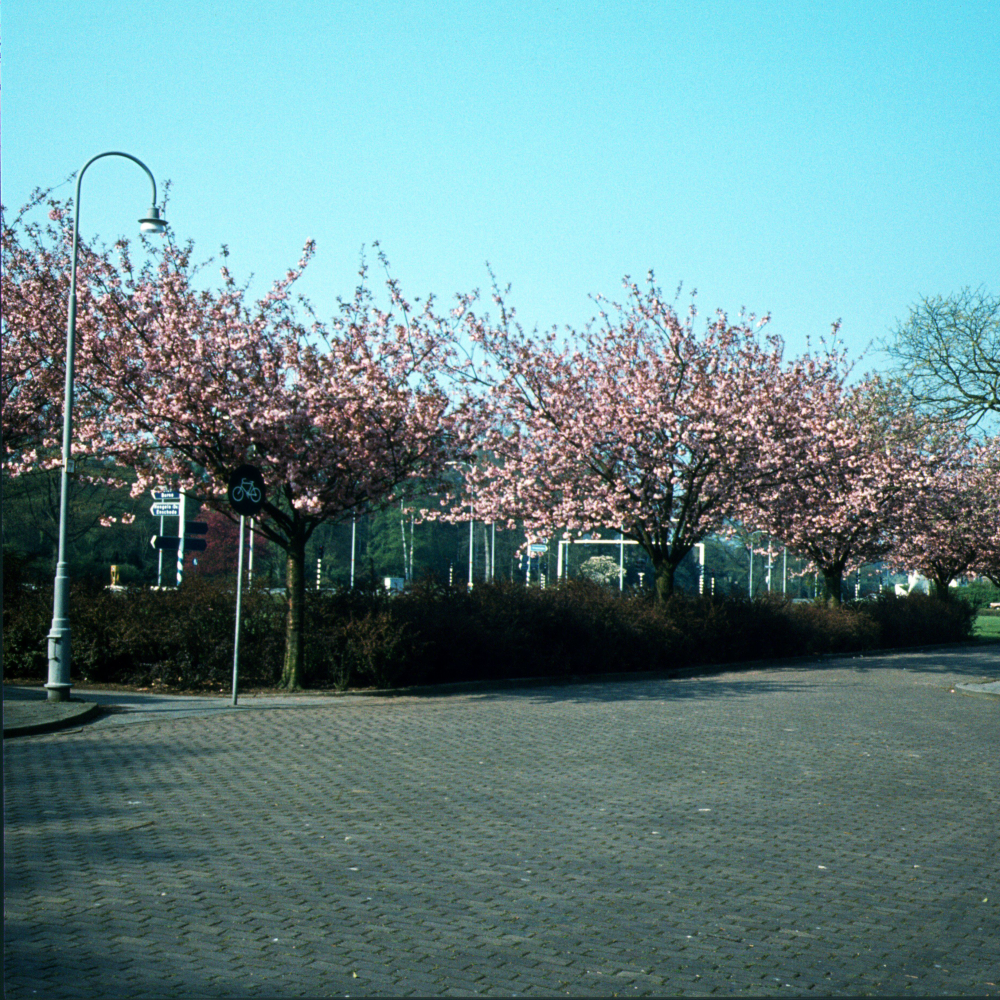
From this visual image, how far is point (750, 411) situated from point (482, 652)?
344 inches

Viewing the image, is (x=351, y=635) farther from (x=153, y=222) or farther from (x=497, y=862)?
(x=497, y=862)

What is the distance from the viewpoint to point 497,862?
7.30 metres

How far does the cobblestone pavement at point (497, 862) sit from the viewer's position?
5191mm

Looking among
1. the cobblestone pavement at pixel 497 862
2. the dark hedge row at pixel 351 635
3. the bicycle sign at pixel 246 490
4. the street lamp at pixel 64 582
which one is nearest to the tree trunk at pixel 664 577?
A: the dark hedge row at pixel 351 635

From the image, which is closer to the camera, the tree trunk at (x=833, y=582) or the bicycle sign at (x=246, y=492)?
the bicycle sign at (x=246, y=492)

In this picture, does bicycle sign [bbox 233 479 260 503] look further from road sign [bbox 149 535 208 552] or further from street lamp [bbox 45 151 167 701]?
road sign [bbox 149 535 208 552]

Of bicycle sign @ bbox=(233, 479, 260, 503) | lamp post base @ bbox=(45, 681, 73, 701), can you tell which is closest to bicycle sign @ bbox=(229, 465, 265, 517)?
bicycle sign @ bbox=(233, 479, 260, 503)

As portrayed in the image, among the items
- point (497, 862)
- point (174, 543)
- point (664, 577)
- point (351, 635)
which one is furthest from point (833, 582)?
point (497, 862)

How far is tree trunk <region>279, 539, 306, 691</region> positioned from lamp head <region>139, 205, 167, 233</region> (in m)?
5.14

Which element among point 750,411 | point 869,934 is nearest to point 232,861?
point 869,934

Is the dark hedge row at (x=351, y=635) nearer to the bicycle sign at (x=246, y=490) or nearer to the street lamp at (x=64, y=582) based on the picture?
the street lamp at (x=64, y=582)

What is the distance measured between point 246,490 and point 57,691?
11.9 feet

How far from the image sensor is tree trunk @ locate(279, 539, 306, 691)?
1873 centimetres

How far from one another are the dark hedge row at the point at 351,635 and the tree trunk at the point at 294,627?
1.07ft
